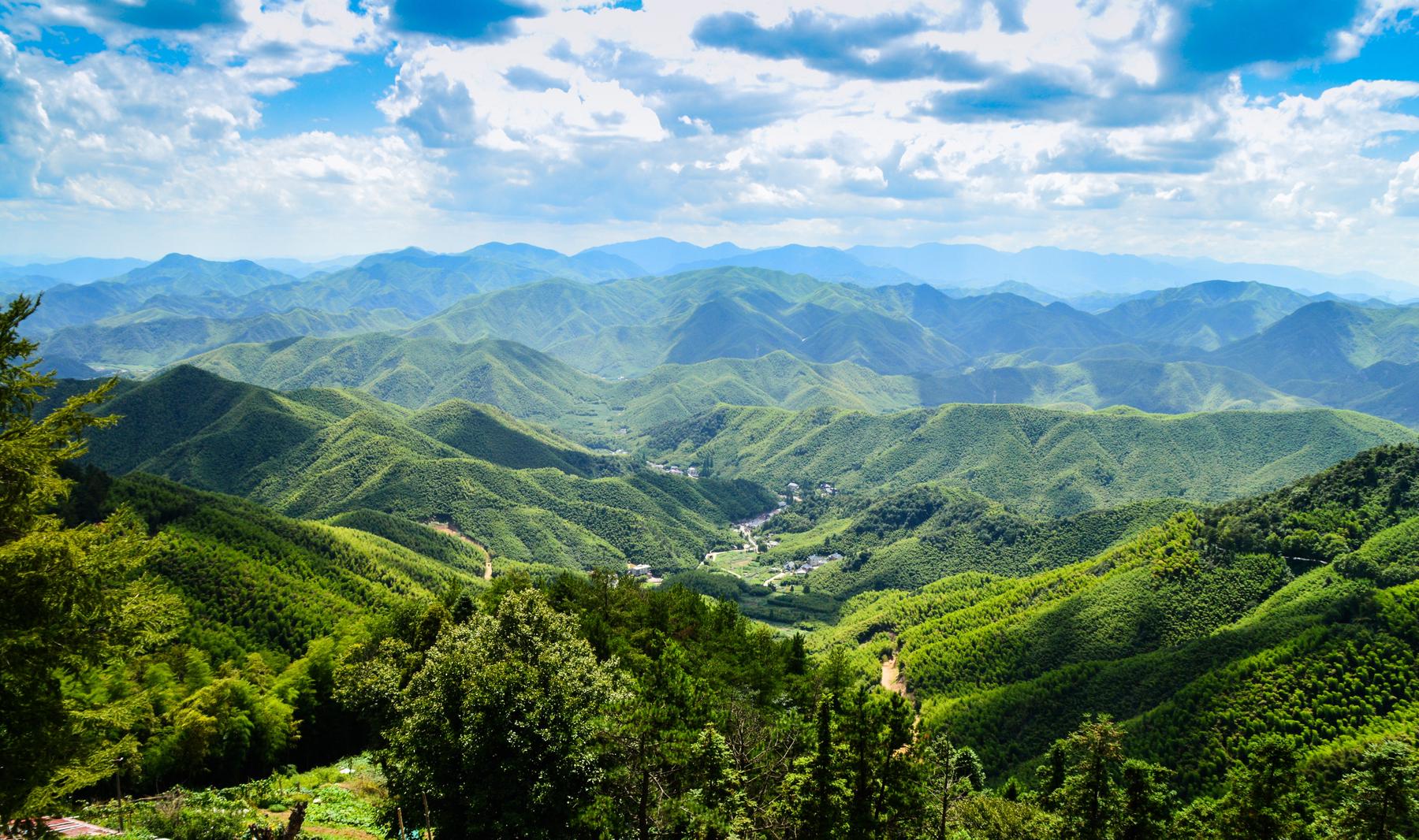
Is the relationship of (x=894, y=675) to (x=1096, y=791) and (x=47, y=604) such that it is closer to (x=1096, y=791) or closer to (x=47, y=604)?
(x=1096, y=791)

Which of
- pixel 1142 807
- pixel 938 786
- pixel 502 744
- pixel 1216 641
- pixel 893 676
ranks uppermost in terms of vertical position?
pixel 502 744

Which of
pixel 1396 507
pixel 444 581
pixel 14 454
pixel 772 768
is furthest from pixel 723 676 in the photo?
pixel 1396 507

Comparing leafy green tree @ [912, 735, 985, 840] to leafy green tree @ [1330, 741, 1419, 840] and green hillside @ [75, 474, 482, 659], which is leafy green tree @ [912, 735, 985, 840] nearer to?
leafy green tree @ [1330, 741, 1419, 840]

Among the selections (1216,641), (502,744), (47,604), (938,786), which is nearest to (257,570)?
(502,744)

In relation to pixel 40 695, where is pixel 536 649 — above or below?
below

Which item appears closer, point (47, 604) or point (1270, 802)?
point (47, 604)

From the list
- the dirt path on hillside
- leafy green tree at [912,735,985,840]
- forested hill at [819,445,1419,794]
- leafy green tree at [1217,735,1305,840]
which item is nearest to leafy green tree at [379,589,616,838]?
leafy green tree at [912,735,985,840]

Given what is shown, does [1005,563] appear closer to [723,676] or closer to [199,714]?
[723,676]
